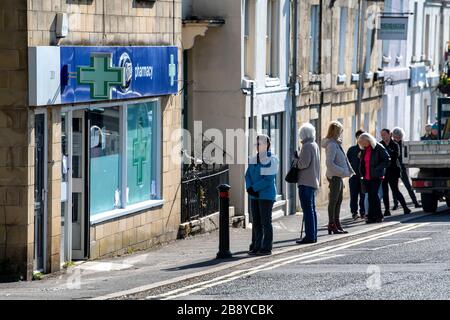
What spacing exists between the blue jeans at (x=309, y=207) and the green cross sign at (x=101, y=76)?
3.81m

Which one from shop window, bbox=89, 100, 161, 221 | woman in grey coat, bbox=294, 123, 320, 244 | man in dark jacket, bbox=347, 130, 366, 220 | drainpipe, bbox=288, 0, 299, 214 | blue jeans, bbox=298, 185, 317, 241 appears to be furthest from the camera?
drainpipe, bbox=288, 0, 299, 214

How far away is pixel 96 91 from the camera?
1838 centimetres

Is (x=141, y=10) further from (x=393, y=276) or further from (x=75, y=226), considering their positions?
(x=393, y=276)

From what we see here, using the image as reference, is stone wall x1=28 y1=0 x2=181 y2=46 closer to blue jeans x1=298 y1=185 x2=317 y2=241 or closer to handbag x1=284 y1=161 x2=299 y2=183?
handbag x1=284 y1=161 x2=299 y2=183

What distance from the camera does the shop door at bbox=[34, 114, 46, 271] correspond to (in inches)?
687

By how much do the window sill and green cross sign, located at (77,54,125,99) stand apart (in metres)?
2.05

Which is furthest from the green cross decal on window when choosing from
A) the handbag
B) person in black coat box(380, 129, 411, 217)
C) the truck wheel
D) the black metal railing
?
the truck wheel

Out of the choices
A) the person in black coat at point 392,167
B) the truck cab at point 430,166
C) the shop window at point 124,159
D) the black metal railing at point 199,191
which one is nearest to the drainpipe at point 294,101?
the person in black coat at point 392,167

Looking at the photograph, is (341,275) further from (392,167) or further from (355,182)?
(392,167)

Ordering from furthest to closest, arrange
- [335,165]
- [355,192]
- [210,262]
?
[355,192]
[335,165]
[210,262]

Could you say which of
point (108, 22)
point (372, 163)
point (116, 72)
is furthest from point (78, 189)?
point (372, 163)

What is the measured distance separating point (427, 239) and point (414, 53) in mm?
24822

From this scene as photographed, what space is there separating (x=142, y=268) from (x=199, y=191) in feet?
19.2

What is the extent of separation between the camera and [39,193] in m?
17.6
